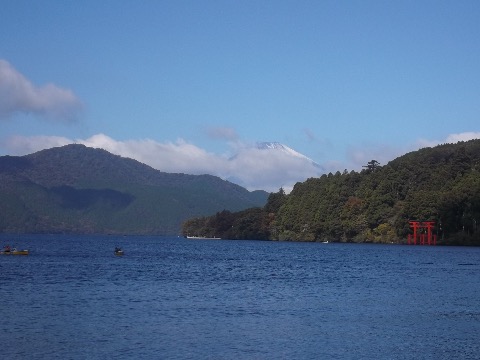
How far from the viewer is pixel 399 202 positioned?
549ft

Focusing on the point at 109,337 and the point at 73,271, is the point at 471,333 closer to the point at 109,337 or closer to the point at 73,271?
the point at 109,337

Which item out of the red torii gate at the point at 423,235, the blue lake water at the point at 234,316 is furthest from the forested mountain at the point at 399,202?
the blue lake water at the point at 234,316

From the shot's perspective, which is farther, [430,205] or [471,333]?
[430,205]

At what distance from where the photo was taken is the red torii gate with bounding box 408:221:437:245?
501 ft

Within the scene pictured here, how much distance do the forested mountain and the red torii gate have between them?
1099 millimetres

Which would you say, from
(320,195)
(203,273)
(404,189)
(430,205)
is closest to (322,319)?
(203,273)

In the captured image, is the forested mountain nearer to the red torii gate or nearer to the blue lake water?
the red torii gate

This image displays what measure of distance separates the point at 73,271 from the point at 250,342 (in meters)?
42.5

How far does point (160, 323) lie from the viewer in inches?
1416

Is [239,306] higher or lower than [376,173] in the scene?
lower

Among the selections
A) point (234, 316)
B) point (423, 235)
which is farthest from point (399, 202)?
point (234, 316)

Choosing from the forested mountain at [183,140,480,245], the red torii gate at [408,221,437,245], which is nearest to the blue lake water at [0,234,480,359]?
the forested mountain at [183,140,480,245]

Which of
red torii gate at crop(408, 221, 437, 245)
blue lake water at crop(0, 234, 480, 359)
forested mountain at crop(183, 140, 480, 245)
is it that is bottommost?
blue lake water at crop(0, 234, 480, 359)

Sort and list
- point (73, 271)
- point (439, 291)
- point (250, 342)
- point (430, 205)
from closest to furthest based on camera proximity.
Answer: point (250, 342) → point (439, 291) → point (73, 271) → point (430, 205)
